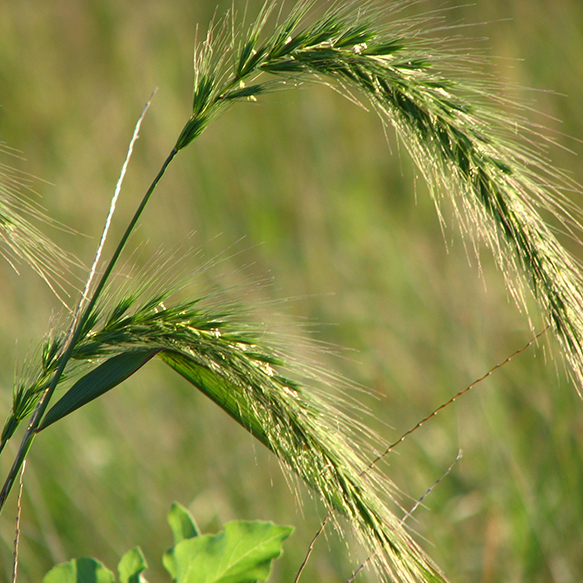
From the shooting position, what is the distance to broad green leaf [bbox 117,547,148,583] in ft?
2.58

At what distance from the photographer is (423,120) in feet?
2.85

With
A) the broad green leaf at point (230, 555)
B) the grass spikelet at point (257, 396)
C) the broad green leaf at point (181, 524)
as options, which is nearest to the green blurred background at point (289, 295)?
the grass spikelet at point (257, 396)

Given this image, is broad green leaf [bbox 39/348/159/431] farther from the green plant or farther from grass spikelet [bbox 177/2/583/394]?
grass spikelet [bbox 177/2/583/394]

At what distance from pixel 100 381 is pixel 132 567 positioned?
27 cm

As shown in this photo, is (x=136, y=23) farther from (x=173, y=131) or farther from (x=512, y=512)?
(x=512, y=512)

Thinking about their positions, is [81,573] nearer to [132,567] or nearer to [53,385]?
[132,567]

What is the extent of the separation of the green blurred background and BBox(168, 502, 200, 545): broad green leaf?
1.07 feet

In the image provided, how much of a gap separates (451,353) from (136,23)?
10.0 feet

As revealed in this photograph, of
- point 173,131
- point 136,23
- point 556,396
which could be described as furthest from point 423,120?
point 136,23

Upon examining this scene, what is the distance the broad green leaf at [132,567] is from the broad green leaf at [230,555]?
0.14ft

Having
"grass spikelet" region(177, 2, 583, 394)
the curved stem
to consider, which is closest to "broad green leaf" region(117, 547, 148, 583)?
the curved stem

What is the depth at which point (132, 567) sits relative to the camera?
80cm

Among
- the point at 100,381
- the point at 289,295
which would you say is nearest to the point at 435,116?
the point at 100,381

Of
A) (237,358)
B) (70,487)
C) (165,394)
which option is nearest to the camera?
(237,358)
